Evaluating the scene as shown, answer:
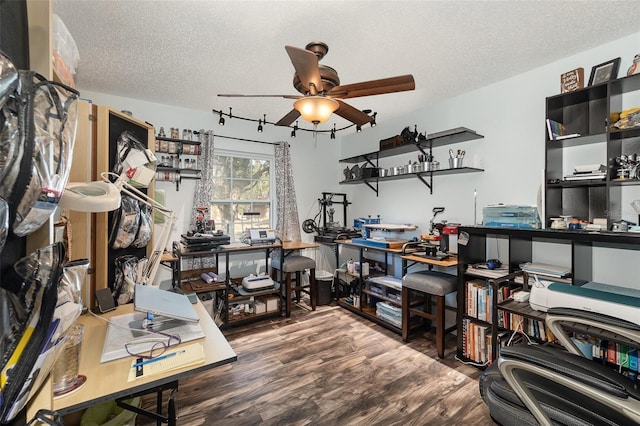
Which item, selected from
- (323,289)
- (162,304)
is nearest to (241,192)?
(323,289)

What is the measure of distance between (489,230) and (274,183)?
2894 millimetres

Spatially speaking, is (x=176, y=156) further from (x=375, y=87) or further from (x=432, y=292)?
(x=432, y=292)

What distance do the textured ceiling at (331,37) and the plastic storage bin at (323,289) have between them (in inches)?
97.8

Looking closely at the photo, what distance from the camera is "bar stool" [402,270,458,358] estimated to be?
2.55 m

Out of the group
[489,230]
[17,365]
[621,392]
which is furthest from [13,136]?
[489,230]

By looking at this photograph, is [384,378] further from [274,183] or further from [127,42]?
[127,42]

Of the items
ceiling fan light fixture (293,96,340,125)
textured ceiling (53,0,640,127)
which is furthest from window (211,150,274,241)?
ceiling fan light fixture (293,96,340,125)

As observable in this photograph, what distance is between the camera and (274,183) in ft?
13.8

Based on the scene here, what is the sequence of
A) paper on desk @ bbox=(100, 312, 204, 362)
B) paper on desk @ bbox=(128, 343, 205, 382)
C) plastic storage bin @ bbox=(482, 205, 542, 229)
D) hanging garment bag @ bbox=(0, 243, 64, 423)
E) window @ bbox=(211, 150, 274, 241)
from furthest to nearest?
window @ bbox=(211, 150, 274, 241) → plastic storage bin @ bbox=(482, 205, 542, 229) → paper on desk @ bbox=(100, 312, 204, 362) → paper on desk @ bbox=(128, 343, 205, 382) → hanging garment bag @ bbox=(0, 243, 64, 423)

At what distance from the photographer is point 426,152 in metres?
3.39

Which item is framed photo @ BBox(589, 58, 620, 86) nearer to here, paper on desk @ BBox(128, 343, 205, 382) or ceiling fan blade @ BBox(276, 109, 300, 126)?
ceiling fan blade @ BBox(276, 109, 300, 126)

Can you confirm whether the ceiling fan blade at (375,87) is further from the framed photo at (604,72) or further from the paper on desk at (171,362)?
the paper on desk at (171,362)

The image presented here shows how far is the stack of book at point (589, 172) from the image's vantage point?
1964 millimetres

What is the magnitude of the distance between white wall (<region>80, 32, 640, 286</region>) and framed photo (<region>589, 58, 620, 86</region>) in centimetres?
17
